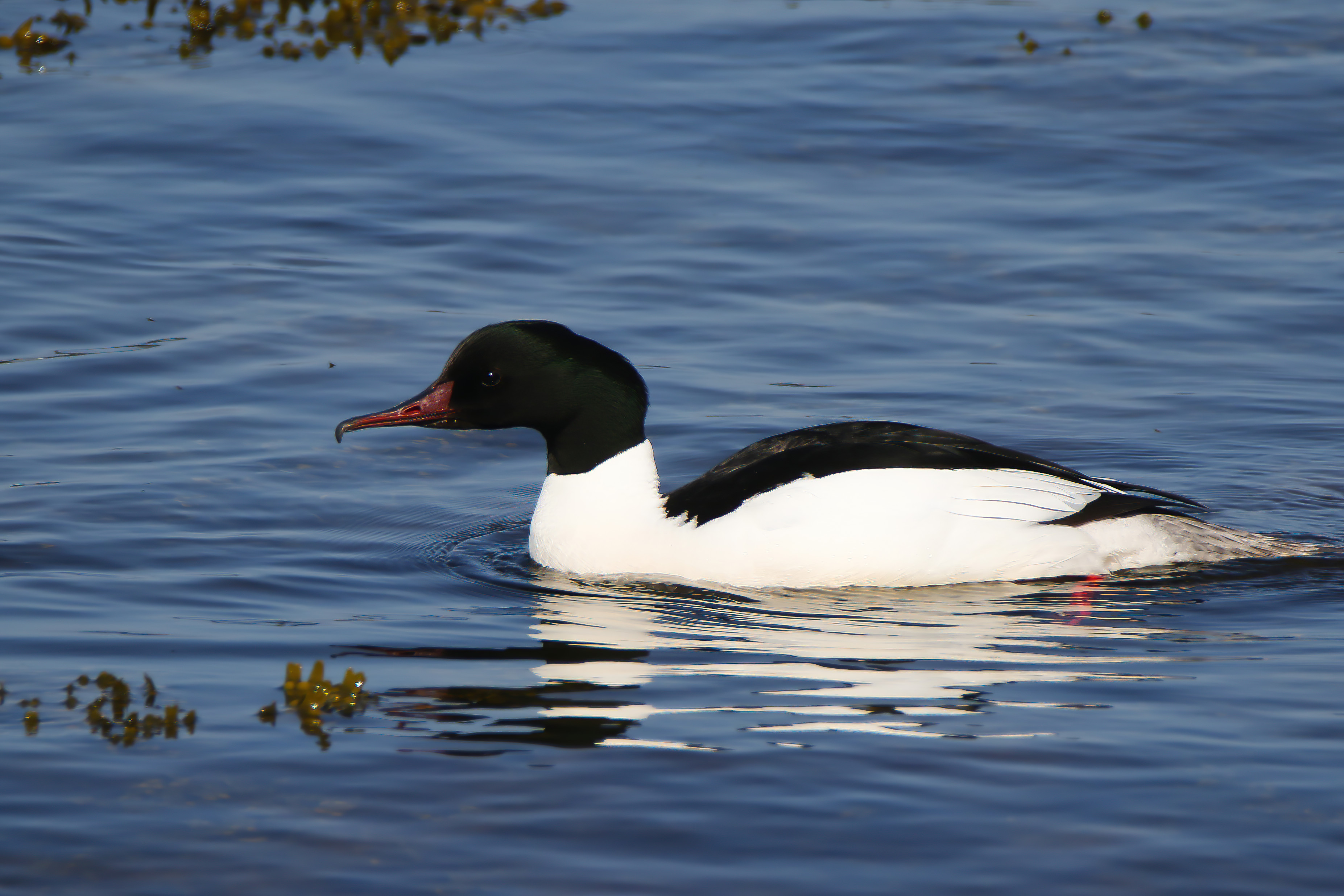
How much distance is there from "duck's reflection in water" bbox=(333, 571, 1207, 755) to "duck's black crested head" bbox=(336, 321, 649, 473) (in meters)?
0.59

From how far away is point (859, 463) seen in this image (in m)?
6.47

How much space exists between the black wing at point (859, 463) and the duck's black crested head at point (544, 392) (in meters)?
0.38

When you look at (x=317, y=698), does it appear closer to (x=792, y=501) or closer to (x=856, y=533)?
(x=792, y=501)

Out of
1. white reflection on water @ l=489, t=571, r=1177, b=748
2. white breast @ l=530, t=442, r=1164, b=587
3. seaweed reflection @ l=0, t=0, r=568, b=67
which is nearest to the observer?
white reflection on water @ l=489, t=571, r=1177, b=748

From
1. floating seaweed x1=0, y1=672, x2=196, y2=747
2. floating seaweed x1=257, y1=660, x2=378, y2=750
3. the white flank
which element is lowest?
floating seaweed x1=0, y1=672, x2=196, y2=747

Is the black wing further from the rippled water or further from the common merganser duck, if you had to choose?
the rippled water

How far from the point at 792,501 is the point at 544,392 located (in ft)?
3.59

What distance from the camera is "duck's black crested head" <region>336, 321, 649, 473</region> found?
6.70 m

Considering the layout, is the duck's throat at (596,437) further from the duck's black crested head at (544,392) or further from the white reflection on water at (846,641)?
the white reflection on water at (846,641)

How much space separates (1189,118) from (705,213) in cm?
468

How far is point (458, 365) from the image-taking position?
6.72m

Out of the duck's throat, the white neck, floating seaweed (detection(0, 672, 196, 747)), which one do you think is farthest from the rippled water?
the duck's throat

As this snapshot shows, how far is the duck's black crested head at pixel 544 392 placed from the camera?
6.70 meters

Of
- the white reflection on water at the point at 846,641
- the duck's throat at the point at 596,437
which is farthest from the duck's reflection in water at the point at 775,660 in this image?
the duck's throat at the point at 596,437
